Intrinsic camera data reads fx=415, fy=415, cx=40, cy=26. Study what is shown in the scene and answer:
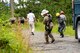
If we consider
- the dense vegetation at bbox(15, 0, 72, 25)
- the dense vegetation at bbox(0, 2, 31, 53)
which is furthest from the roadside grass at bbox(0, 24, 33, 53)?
the dense vegetation at bbox(15, 0, 72, 25)

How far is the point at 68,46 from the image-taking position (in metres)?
18.0

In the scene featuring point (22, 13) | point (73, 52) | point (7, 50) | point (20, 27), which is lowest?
point (22, 13)

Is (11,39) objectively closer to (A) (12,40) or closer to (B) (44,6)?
(A) (12,40)

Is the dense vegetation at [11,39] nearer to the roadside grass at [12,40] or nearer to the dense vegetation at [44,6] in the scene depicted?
the roadside grass at [12,40]

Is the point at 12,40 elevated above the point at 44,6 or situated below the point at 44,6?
above

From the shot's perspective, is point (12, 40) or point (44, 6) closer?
point (12, 40)

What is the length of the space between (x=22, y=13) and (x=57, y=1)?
4074 mm

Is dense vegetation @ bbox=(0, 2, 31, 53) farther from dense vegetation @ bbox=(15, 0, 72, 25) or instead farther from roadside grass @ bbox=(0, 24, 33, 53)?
dense vegetation @ bbox=(15, 0, 72, 25)

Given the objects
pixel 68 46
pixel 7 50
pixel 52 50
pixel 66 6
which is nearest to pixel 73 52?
pixel 52 50

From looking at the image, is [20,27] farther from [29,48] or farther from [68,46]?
[68,46]

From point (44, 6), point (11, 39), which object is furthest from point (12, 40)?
point (44, 6)

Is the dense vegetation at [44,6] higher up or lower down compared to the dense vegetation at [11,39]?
lower down

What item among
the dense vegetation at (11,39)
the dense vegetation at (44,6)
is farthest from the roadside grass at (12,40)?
the dense vegetation at (44,6)

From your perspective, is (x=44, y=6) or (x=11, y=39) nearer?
(x=11, y=39)
